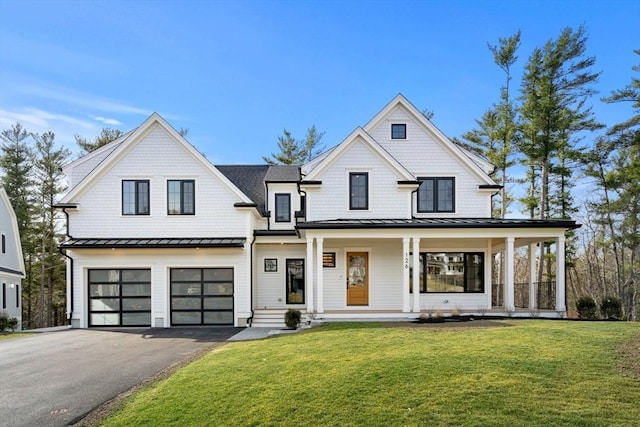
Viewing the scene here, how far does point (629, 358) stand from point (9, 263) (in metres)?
28.9

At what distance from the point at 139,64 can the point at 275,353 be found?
43.1ft

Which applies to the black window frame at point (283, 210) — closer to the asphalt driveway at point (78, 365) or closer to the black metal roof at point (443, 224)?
the black metal roof at point (443, 224)

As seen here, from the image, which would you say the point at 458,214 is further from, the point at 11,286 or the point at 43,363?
the point at 11,286

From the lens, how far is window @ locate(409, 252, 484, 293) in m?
17.6

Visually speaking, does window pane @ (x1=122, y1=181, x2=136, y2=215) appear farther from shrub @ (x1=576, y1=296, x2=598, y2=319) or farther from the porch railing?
shrub @ (x1=576, y1=296, x2=598, y2=319)

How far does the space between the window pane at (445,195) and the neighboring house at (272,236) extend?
45 millimetres

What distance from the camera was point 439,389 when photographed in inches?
233

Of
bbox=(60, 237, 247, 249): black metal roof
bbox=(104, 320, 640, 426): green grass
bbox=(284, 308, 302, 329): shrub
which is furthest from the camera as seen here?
bbox=(60, 237, 247, 249): black metal roof

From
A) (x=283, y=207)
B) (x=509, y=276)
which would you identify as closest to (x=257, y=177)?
(x=283, y=207)

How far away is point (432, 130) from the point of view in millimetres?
18281

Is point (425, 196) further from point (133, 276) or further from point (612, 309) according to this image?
point (133, 276)

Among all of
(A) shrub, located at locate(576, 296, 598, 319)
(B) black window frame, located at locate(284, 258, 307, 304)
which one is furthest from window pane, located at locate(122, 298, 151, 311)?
(A) shrub, located at locate(576, 296, 598, 319)

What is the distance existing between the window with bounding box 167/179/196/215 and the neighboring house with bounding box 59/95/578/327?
0.14 ft

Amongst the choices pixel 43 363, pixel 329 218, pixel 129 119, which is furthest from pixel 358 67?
pixel 129 119
